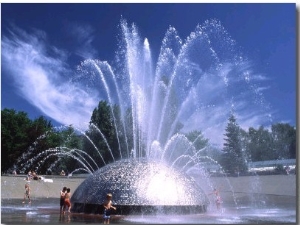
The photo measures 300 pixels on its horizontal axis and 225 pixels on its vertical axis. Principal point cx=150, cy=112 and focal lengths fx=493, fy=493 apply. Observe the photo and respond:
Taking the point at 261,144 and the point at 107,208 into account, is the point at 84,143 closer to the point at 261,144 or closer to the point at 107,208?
the point at 261,144

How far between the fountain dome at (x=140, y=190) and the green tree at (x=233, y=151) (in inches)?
489

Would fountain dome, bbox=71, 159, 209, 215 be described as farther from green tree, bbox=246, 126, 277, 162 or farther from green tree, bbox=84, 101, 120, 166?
green tree, bbox=84, 101, 120, 166

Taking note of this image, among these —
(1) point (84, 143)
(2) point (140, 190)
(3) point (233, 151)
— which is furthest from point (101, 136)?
(2) point (140, 190)

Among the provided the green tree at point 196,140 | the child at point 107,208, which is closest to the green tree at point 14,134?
the green tree at point 196,140

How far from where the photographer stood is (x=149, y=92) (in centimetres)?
1675

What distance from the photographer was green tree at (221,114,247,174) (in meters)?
24.5

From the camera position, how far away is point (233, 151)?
29.9 metres

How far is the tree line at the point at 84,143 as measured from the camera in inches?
925

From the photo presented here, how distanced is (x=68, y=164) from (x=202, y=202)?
899 inches

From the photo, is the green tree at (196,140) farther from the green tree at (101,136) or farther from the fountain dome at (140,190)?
the fountain dome at (140,190)

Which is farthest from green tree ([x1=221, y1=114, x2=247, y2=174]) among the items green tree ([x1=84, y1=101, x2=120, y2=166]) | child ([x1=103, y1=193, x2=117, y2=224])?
child ([x1=103, y1=193, x2=117, y2=224])

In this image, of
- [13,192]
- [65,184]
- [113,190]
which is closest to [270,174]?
[65,184]

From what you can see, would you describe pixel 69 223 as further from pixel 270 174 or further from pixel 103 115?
pixel 103 115

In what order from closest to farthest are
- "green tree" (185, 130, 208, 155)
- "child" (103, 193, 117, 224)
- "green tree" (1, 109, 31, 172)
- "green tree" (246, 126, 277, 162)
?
"child" (103, 193, 117, 224)
"green tree" (246, 126, 277, 162)
"green tree" (1, 109, 31, 172)
"green tree" (185, 130, 208, 155)
